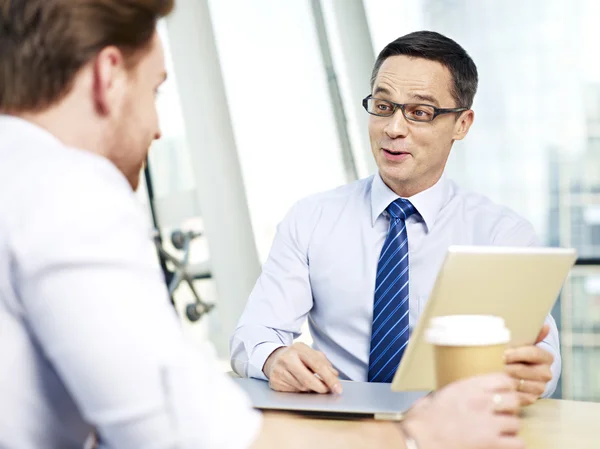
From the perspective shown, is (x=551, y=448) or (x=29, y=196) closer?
(x=29, y=196)

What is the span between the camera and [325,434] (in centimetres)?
111

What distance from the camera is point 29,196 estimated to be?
74cm

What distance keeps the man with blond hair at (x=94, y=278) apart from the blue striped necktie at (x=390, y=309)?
0.87 meters

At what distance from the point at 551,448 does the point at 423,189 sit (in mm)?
987

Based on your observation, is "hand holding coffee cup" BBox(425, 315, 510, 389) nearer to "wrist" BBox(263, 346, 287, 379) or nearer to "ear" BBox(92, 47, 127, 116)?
"ear" BBox(92, 47, 127, 116)

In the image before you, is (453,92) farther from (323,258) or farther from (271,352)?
(271,352)

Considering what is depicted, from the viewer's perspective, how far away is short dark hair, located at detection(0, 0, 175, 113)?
0.82 meters

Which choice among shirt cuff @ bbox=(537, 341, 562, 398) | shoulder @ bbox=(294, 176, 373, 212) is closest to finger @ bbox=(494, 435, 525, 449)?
shirt cuff @ bbox=(537, 341, 562, 398)

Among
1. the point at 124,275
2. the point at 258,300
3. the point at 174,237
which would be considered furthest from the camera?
the point at 174,237

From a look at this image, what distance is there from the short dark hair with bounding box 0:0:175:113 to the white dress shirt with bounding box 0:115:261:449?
0.28ft

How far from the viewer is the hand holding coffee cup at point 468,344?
847 millimetres

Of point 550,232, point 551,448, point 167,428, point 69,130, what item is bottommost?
point 550,232

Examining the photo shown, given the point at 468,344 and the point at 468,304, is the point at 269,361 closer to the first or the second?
the point at 468,304

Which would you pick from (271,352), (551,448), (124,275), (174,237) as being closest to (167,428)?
(124,275)
